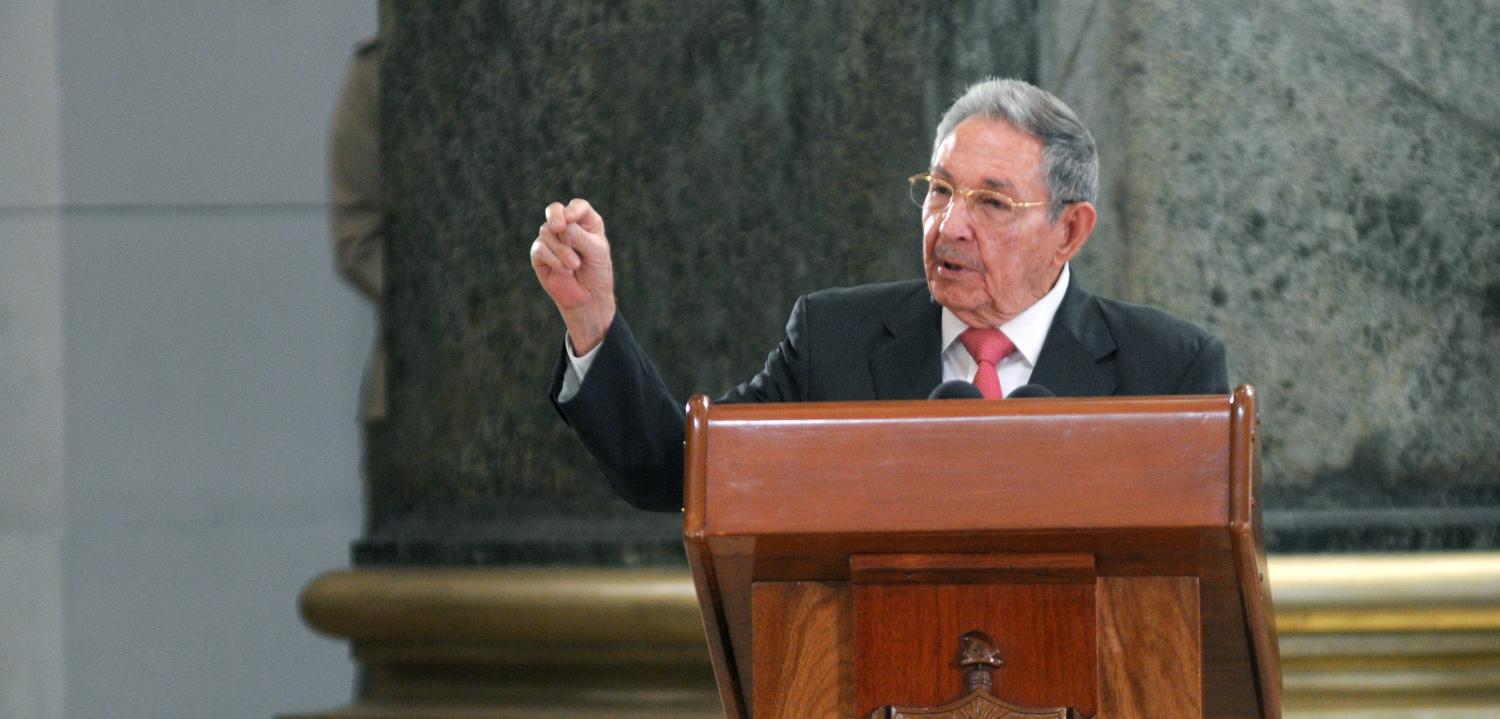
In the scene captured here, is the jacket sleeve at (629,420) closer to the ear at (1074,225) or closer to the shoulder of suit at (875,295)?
the shoulder of suit at (875,295)

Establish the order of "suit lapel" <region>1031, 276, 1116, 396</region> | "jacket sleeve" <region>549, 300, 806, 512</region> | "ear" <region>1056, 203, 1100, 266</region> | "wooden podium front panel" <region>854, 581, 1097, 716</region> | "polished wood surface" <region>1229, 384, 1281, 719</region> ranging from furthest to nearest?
"ear" <region>1056, 203, 1100, 266</region> → "suit lapel" <region>1031, 276, 1116, 396</region> → "jacket sleeve" <region>549, 300, 806, 512</region> → "wooden podium front panel" <region>854, 581, 1097, 716</region> → "polished wood surface" <region>1229, 384, 1281, 719</region>

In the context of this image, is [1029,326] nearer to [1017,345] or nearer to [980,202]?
[1017,345]

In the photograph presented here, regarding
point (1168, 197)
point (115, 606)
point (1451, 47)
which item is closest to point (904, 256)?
point (1168, 197)

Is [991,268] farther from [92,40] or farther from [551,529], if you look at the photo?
[92,40]

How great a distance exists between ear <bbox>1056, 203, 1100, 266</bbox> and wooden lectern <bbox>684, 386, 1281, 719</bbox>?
1.00 metres

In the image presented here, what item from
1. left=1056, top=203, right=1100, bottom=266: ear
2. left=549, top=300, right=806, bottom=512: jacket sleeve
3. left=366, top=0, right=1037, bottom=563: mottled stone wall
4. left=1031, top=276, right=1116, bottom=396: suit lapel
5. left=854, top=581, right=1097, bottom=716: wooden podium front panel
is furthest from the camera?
left=366, top=0, right=1037, bottom=563: mottled stone wall

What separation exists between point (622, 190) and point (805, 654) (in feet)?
6.18

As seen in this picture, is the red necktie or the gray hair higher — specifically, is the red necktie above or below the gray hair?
below

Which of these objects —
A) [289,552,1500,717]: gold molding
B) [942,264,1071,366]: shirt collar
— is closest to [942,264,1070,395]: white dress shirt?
[942,264,1071,366]: shirt collar

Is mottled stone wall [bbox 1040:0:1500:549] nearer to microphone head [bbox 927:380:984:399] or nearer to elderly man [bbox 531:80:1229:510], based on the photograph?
elderly man [bbox 531:80:1229:510]

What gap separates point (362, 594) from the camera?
349cm

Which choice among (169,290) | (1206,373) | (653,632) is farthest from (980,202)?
(169,290)

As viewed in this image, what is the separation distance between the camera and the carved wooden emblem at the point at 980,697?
5.21ft

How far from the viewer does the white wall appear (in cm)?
392
